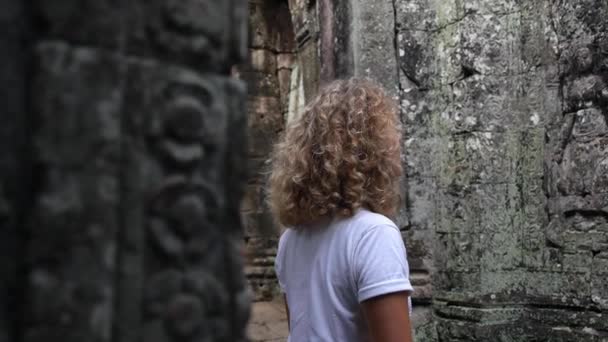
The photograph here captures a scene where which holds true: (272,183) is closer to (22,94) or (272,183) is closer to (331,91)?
(331,91)

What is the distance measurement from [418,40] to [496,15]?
52 cm

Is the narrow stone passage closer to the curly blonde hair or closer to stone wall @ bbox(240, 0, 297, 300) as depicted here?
stone wall @ bbox(240, 0, 297, 300)

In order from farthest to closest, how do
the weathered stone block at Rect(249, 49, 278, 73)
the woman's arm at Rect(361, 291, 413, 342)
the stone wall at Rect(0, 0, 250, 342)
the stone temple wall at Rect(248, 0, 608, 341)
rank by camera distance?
the weathered stone block at Rect(249, 49, 278, 73), the stone temple wall at Rect(248, 0, 608, 341), the woman's arm at Rect(361, 291, 413, 342), the stone wall at Rect(0, 0, 250, 342)

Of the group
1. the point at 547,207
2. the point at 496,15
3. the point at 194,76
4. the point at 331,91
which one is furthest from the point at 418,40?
the point at 194,76

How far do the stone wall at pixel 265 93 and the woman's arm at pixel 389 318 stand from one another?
720 cm

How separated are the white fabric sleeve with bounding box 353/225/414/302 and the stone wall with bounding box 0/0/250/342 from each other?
70cm

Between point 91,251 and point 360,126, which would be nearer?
point 91,251

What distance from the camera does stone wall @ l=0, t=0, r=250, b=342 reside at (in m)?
0.81

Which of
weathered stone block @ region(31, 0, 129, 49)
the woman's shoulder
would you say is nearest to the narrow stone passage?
the woman's shoulder

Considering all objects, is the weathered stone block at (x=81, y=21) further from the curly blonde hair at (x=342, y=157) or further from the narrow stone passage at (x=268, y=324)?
the narrow stone passage at (x=268, y=324)

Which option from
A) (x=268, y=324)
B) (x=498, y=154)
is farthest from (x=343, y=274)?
(x=268, y=324)

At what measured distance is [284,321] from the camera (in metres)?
6.98

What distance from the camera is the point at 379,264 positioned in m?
1.61

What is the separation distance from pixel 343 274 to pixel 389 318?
0.16 m
